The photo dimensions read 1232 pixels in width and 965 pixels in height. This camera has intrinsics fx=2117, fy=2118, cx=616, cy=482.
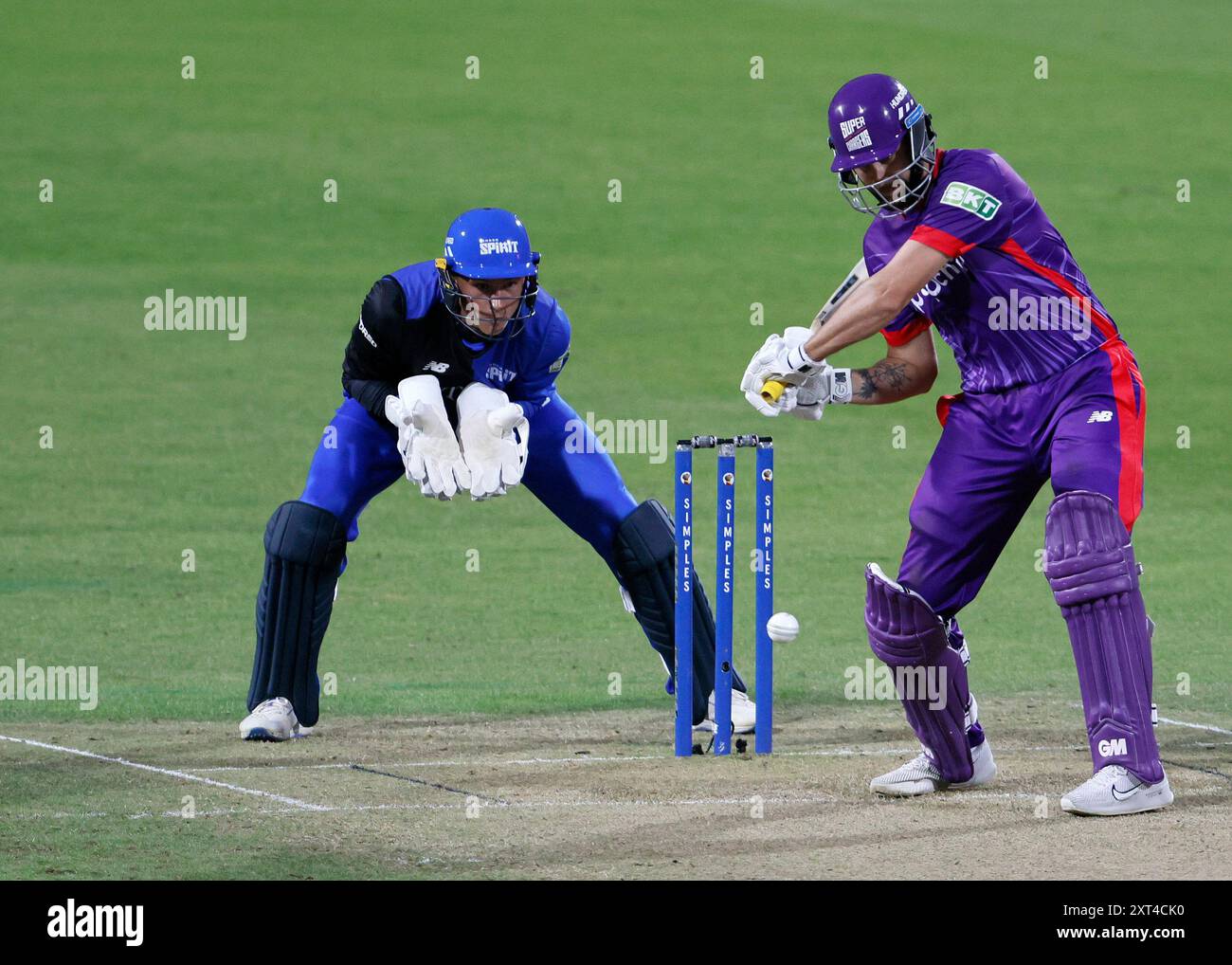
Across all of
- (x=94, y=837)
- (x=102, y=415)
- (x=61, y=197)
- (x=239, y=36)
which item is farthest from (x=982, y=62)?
(x=94, y=837)

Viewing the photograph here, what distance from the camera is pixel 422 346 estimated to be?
848cm

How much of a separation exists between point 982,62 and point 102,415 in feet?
50.1

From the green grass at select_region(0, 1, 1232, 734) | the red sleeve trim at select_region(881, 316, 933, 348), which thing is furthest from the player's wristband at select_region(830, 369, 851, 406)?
the green grass at select_region(0, 1, 1232, 734)

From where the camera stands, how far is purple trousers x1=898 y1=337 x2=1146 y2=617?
6.90 m

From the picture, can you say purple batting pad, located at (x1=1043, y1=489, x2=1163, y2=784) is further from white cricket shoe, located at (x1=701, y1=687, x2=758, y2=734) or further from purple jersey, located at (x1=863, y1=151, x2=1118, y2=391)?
white cricket shoe, located at (x1=701, y1=687, x2=758, y2=734)

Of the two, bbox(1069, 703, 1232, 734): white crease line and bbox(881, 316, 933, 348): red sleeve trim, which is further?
bbox(1069, 703, 1232, 734): white crease line

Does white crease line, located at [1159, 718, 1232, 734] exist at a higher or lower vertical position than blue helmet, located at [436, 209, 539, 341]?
lower

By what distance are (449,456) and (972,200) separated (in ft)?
7.71

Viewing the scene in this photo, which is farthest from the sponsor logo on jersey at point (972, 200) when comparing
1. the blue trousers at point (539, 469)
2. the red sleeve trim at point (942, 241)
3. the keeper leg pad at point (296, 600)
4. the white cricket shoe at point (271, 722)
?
the white cricket shoe at point (271, 722)

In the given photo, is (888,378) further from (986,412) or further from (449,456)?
(449,456)

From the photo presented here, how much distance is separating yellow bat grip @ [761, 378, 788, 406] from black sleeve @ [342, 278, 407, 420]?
1.86 m

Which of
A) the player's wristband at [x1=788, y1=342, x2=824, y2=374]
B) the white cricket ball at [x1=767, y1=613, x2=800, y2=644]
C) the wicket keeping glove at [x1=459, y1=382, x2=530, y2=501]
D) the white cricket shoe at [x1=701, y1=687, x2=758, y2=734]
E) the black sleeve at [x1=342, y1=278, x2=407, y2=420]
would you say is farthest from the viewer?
the white cricket shoe at [x1=701, y1=687, x2=758, y2=734]

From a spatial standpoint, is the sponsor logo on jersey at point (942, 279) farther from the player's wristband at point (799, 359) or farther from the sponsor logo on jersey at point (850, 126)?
the sponsor logo on jersey at point (850, 126)
